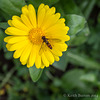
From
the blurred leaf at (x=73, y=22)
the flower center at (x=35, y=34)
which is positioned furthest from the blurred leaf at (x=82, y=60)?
the flower center at (x=35, y=34)

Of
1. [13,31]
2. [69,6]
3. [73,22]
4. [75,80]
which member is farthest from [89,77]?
[13,31]

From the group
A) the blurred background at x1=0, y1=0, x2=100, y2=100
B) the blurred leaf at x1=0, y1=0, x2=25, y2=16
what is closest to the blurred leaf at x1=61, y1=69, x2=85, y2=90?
the blurred background at x1=0, y1=0, x2=100, y2=100

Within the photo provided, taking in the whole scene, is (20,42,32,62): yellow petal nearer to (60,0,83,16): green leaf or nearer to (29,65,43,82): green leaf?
(29,65,43,82): green leaf

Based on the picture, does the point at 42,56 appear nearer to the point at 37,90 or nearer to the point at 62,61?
the point at 62,61

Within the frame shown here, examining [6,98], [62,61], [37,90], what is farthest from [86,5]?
[6,98]

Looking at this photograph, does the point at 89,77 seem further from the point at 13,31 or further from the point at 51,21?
the point at 13,31
